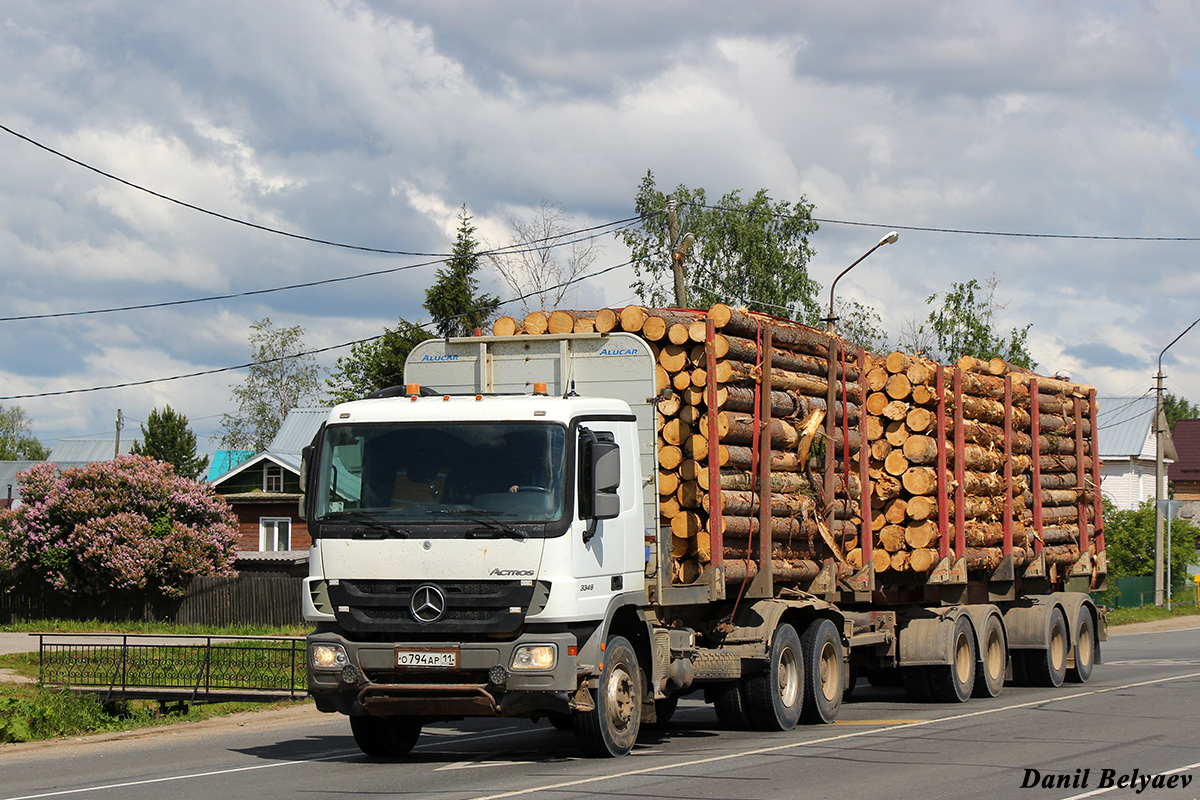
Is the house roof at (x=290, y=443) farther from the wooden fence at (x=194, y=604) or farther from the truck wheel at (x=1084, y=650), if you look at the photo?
the truck wheel at (x=1084, y=650)


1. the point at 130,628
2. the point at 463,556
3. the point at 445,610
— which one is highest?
the point at 463,556

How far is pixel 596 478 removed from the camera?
1053 centimetres

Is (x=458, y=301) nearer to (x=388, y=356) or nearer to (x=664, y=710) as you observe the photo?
(x=388, y=356)

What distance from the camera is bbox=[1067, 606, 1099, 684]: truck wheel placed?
19469 mm

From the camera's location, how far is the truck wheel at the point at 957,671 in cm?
1634

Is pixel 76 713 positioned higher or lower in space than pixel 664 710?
lower

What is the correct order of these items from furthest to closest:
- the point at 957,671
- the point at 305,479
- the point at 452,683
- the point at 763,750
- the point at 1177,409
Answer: the point at 1177,409, the point at 957,671, the point at 763,750, the point at 305,479, the point at 452,683

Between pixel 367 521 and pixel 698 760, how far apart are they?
328 cm

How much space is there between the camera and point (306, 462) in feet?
36.1

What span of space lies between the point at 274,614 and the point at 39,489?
753 cm

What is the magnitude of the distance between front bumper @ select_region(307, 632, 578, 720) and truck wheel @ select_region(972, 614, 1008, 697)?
27.9 feet

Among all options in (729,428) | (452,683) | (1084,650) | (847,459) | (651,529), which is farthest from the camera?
(1084,650)

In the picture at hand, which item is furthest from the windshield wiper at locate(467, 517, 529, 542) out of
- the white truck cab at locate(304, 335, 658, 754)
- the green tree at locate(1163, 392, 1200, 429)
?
the green tree at locate(1163, 392, 1200, 429)

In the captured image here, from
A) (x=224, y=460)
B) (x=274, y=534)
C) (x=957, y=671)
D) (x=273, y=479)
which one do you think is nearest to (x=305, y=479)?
(x=957, y=671)
